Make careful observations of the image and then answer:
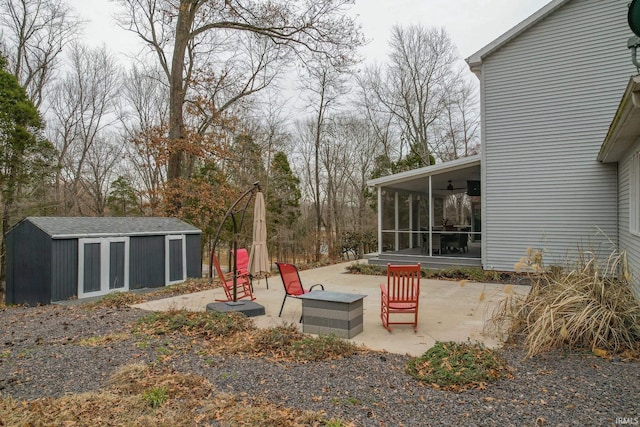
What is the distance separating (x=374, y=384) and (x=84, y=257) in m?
7.92

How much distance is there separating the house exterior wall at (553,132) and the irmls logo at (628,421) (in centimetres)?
650

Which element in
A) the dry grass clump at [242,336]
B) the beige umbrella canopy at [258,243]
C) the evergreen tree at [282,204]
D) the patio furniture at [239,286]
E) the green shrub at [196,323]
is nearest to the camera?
the dry grass clump at [242,336]

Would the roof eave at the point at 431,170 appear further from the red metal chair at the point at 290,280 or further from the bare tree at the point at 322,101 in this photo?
the bare tree at the point at 322,101

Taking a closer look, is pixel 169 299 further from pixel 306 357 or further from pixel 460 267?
pixel 460 267

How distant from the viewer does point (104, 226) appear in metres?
9.93

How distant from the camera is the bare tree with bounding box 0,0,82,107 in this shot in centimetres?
1706

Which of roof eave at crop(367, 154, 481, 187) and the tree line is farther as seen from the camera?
the tree line

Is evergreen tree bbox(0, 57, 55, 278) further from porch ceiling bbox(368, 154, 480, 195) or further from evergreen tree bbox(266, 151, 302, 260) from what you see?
porch ceiling bbox(368, 154, 480, 195)

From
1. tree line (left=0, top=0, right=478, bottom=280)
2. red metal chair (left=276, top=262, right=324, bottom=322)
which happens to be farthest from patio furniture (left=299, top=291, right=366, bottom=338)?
tree line (left=0, top=0, right=478, bottom=280)

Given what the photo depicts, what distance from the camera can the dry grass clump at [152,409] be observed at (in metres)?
2.79

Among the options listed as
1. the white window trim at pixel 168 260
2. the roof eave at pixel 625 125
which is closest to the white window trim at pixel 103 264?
the white window trim at pixel 168 260

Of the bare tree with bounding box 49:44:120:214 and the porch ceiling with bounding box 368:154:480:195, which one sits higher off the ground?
the bare tree with bounding box 49:44:120:214

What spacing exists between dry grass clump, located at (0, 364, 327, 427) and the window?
582 centimetres

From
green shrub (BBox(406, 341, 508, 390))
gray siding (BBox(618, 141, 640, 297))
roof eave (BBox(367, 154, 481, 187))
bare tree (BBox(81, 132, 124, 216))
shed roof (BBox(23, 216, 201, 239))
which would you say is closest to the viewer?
green shrub (BBox(406, 341, 508, 390))
